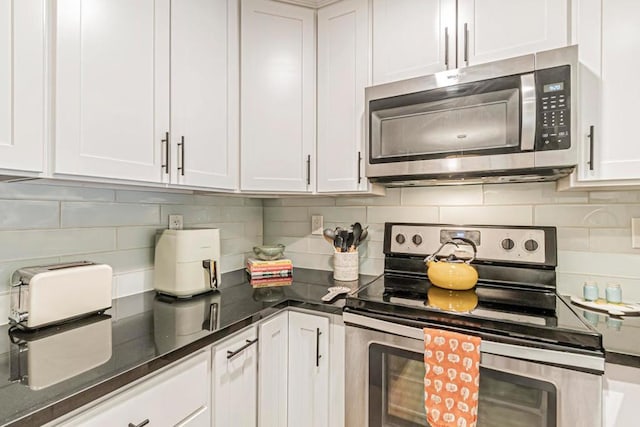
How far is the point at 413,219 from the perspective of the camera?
1.79 meters

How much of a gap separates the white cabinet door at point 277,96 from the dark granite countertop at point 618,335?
50.0 inches

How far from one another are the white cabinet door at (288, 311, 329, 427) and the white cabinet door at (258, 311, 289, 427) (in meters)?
0.03

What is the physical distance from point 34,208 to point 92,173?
1.14 ft

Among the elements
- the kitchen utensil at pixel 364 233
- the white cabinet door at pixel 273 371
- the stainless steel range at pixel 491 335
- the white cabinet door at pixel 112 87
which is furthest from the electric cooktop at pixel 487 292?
Result: the white cabinet door at pixel 112 87

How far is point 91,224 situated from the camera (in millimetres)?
1331

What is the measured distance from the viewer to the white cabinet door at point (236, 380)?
3.68ft

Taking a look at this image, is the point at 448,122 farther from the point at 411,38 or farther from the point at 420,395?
the point at 420,395

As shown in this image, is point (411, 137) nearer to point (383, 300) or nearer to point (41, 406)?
point (383, 300)

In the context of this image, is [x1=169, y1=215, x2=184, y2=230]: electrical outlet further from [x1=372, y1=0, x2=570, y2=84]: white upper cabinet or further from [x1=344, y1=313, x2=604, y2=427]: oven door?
[x1=372, y1=0, x2=570, y2=84]: white upper cabinet

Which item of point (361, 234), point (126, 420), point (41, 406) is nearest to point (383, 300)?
point (361, 234)

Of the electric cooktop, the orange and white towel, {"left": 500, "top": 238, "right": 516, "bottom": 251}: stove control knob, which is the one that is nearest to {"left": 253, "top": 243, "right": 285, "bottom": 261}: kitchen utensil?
the electric cooktop

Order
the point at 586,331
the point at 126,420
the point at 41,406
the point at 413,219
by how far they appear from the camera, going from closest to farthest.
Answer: the point at 41,406 → the point at 126,420 → the point at 586,331 → the point at 413,219

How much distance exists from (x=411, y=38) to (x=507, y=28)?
380 mm

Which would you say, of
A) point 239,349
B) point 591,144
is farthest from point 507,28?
point 239,349
